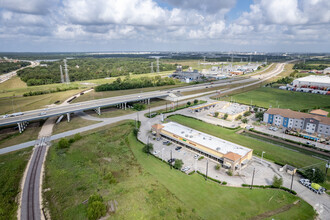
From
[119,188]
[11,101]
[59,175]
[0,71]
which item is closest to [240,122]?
[119,188]

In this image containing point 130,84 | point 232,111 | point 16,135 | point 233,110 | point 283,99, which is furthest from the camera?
point 130,84

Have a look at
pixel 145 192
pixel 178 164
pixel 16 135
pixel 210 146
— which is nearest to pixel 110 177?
pixel 145 192

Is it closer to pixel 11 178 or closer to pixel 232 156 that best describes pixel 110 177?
pixel 11 178

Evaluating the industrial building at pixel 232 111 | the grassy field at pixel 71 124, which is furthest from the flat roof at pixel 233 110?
the grassy field at pixel 71 124

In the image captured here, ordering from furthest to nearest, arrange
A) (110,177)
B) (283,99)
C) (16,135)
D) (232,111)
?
(283,99) → (232,111) → (16,135) → (110,177)

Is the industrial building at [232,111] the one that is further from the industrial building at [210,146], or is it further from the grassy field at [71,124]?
the grassy field at [71,124]

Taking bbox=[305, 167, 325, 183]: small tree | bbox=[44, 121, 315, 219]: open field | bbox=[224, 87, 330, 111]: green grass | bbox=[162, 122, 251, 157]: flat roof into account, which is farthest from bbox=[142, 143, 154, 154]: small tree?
bbox=[224, 87, 330, 111]: green grass
